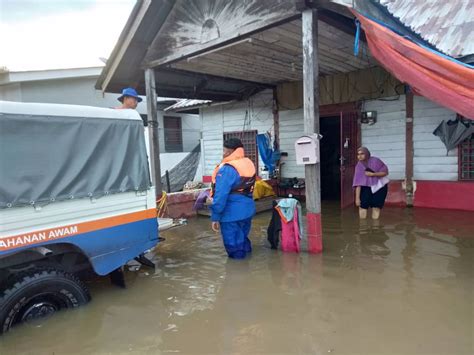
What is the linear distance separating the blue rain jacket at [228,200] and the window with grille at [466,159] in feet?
17.6

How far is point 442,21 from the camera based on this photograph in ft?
Result: 22.4

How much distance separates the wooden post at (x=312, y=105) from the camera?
198 inches

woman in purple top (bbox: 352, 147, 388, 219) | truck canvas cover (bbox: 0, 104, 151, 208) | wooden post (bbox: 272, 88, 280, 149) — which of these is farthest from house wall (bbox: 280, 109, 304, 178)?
truck canvas cover (bbox: 0, 104, 151, 208)

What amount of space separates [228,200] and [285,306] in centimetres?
180

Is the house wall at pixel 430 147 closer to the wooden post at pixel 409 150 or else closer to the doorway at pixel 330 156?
the wooden post at pixel 409 150

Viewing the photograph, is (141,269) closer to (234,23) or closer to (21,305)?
(21,305)

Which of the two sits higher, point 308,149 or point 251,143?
point 251,143

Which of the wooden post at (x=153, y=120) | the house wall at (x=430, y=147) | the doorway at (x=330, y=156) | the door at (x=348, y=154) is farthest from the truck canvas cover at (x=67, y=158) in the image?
the doorway at (x=330, y=156)

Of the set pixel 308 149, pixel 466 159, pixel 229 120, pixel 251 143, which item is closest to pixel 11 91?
pixel 229 120

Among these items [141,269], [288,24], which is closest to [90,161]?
[141,269]

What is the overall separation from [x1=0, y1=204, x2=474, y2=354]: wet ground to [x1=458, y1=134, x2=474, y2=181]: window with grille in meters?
2.47

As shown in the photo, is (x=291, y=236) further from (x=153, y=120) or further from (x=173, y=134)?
(x=173, y=134)

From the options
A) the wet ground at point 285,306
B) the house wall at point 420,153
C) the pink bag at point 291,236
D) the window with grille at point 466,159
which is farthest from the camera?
the house wall at point 420,153

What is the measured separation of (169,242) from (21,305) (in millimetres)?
3366
